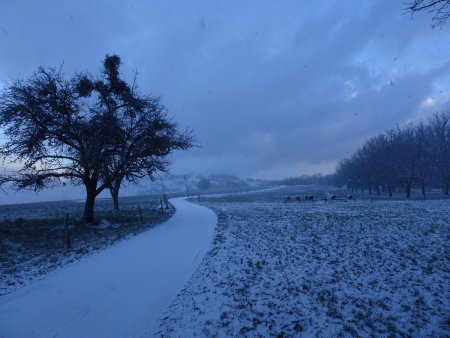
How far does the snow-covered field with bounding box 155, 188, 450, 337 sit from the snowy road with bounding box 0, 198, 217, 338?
54 cm

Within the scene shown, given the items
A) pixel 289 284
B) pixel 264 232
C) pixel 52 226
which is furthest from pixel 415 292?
pixel 52 226

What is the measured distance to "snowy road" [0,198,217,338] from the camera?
17.6 ft

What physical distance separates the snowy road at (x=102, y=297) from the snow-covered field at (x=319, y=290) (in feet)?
1.77

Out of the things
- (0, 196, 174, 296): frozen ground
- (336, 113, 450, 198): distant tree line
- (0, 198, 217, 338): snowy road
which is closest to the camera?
(0, 198, 217, 338): snowy road

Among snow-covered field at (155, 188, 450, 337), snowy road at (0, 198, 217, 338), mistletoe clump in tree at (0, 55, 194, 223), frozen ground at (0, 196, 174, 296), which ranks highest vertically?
mistletoe clump in tree at (0, 55, 194, 223)

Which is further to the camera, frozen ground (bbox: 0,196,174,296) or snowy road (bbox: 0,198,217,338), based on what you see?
frozen ground (bbox: 0,196,174,296)

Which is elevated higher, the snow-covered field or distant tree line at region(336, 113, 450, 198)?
distant tree line at region(336, 113, 450, 198)

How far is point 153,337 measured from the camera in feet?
16.4

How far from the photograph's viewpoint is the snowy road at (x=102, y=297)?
17.6 ft

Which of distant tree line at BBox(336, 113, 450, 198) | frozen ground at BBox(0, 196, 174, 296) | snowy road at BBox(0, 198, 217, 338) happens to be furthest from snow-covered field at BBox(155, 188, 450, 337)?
distant tree line at BBox(336, 113, 450, 198)

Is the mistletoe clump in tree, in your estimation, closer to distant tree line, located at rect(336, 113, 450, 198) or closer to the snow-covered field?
the snow-covered field

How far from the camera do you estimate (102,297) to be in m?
6.80

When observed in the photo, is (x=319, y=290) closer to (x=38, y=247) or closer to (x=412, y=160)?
(x=38, y=247)

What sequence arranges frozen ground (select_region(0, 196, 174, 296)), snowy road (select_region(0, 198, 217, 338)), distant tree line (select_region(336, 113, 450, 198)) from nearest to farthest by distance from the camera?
snowy road (select_region(0, 198, 217, 338)), frozen ground (select_region(0, 196, 174, 296)), distant tree line (select_region(336, 113, 450, 198))
